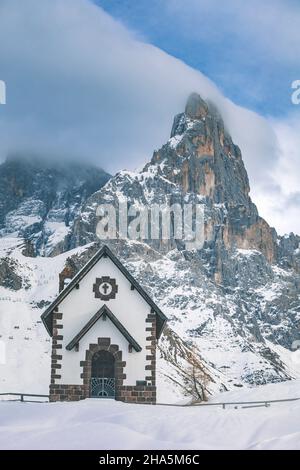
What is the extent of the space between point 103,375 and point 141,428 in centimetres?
1167

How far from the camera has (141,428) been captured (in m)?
16.1

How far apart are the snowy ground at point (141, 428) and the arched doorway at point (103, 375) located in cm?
681

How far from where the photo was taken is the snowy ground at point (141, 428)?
14.0 meters

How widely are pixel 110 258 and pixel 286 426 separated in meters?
14.0

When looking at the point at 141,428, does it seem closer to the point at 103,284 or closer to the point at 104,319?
the point at 104,319

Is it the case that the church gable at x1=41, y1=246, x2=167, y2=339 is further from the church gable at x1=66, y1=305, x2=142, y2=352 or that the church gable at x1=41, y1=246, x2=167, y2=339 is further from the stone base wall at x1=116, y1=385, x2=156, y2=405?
the stone base wall at x1=116, y1=385, x2=156, y2=405

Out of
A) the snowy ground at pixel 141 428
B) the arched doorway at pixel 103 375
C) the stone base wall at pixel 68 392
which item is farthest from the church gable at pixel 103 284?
the snowy ground at pixel 141 428

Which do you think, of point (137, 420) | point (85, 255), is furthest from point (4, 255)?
point (137, 420)

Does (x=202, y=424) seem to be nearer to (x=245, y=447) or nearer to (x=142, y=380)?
(x=245, y=447)

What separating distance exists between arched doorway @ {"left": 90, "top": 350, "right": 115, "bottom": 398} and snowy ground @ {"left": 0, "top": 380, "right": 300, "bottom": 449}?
22.3ft

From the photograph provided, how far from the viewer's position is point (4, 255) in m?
167

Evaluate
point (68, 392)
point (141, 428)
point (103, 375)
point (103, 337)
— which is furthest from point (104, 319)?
point (141, 428)

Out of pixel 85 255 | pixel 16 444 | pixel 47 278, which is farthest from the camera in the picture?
pixel 85 255

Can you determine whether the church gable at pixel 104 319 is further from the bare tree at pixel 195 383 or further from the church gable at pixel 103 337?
the bare tree at pixel 195 383
